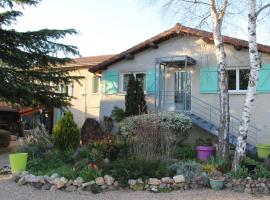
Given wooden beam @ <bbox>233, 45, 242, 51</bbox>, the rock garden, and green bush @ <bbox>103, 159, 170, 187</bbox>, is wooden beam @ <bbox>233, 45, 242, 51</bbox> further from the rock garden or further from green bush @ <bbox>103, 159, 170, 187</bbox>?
green bush @ <bbox>103, 159, 170, 187</bbox>

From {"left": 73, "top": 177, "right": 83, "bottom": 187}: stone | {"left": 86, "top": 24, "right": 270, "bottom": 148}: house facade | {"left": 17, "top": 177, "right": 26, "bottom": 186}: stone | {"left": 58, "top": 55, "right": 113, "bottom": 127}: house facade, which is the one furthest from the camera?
{"left": 58, "top": 55, "right": 113, "bottom": 127}: house facade

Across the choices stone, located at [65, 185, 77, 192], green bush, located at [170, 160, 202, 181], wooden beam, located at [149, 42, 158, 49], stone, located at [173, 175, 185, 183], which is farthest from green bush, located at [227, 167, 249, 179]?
wooden beam, located at [149, 42, 158, 49]

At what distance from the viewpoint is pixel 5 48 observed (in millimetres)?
18594

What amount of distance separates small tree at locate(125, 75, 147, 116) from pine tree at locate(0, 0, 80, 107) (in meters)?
3.33

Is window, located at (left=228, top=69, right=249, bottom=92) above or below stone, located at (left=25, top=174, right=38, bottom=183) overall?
above

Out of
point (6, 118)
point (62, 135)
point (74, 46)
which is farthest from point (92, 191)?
point (6, 118)

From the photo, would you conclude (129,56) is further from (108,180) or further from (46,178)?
(108,180)

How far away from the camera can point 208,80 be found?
1734 centimetres

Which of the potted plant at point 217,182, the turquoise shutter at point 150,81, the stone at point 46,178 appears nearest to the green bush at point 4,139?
the turquoise shutter at point 150,81

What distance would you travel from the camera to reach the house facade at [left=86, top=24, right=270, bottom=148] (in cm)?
1628

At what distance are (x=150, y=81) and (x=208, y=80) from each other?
284 cm

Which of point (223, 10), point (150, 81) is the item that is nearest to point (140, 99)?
point (150, 81)

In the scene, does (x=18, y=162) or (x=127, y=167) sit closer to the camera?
(x=127, y=167)

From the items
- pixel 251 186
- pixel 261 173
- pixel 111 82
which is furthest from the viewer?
pixel 111 82
